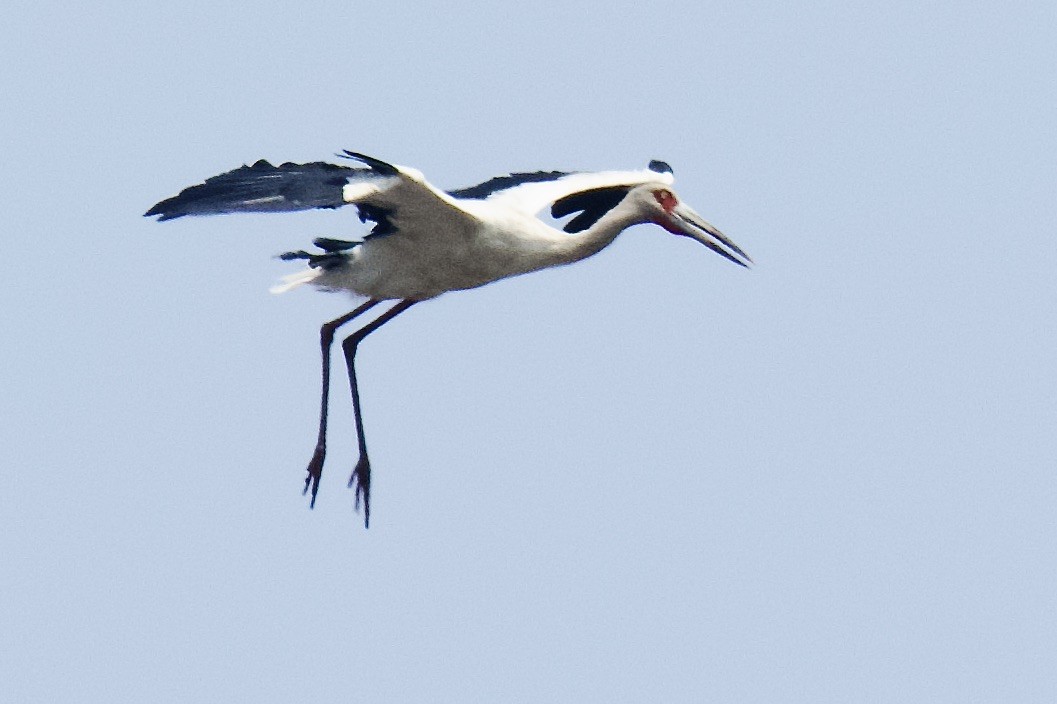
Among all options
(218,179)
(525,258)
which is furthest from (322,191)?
(525,258)

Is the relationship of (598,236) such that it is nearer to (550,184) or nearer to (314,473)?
(550,184)

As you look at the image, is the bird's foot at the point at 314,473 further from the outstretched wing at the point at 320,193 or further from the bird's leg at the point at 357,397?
the outstretched wing at the point at 320,193

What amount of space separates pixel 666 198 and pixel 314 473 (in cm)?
239

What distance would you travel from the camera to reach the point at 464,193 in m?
12.4

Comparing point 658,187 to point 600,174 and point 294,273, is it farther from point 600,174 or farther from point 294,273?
point 294,273

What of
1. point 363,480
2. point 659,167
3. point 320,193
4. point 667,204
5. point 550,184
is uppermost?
point 659,167

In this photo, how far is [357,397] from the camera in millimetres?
12109

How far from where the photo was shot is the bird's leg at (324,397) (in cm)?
1182

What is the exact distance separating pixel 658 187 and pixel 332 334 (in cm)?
199

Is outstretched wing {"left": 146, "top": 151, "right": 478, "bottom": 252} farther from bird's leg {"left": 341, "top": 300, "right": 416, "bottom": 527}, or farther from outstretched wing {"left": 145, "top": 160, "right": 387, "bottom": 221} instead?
bird's leg {"left": 341, "top": 300, "right": 416, "bottom": 527}

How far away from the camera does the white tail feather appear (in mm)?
11352

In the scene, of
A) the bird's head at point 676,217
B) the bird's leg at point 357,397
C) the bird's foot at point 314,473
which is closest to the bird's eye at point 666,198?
the bird's head at point 676,217

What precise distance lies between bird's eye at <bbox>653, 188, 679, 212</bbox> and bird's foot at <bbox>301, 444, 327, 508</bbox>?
226cm

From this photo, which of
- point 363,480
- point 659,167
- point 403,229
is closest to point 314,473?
point 363,480
